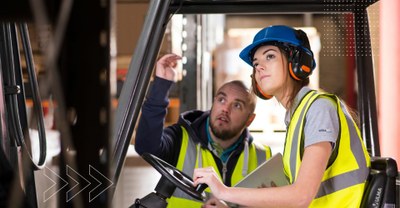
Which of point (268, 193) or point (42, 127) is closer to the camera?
point (268, 193)

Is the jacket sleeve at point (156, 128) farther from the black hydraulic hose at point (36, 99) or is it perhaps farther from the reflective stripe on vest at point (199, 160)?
the black hydraulic hose at point (36, 99)

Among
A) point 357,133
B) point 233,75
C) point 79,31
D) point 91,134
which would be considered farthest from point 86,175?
point 233,75

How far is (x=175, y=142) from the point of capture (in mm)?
3699

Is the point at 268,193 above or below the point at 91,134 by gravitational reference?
below

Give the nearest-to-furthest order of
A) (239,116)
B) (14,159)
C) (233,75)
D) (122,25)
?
(14,159)
(239,116)
(122,25)
(233,75)

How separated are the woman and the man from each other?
894 millimetres

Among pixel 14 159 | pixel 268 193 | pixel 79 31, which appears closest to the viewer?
pixel 79 31

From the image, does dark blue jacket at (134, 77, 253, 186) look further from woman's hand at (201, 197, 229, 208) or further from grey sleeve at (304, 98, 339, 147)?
grey sleeve at (304, 98, 339, 147)

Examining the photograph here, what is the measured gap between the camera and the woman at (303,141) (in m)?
2.32

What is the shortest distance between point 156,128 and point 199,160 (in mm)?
291

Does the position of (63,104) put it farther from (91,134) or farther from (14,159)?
(14,159)

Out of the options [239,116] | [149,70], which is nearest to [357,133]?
[149,70]

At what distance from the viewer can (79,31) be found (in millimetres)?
865

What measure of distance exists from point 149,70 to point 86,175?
1.88 meters
